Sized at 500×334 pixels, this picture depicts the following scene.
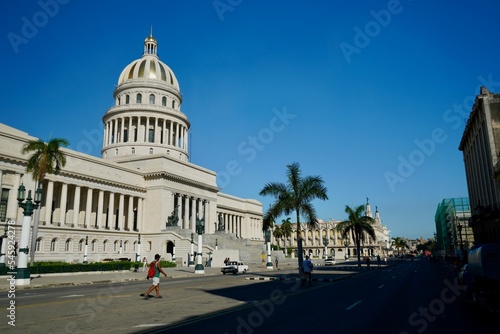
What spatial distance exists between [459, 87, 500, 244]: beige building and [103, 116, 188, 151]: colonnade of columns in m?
55.9

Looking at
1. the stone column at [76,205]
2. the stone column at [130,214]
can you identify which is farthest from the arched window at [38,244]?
the stone column at [130,214]

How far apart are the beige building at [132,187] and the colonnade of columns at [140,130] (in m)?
0.21

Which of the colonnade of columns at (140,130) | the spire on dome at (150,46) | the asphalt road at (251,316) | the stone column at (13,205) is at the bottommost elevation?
the asphalt road at (251,316)

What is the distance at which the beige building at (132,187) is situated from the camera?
48.8 m

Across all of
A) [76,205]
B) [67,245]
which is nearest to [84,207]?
[76,205]

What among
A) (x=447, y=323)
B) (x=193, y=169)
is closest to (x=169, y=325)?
(x=447, y=323)

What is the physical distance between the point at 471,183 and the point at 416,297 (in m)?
58.6

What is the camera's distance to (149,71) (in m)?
84.6

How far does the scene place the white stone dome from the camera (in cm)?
8435

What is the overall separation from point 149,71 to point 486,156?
6557cm

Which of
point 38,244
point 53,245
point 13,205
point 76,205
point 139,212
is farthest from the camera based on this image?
point 139,212

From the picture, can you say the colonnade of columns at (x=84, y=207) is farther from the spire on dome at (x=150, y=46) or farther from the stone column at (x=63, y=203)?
the spire on dome at (x=150, y=46)

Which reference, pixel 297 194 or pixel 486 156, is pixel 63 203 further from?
pixel 486 156

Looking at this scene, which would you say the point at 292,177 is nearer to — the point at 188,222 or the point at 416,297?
the point at 416,297
